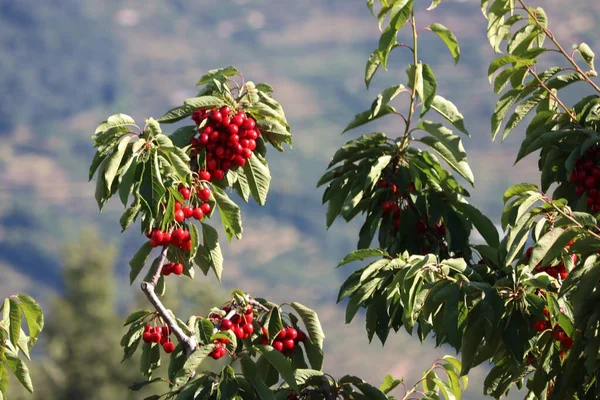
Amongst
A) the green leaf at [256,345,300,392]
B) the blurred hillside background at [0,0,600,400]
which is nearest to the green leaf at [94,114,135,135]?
the green leaf at [256,345,300,392]

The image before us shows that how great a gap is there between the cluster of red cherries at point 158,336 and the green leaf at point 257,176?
0.69 m

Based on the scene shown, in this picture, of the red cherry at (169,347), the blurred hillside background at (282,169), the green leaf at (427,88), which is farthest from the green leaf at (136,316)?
the blurred hillside background at (282,169)

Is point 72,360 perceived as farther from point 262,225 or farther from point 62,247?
point 262,225

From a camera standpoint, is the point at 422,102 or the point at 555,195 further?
the point at 555,195

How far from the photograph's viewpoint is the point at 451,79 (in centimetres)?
18100

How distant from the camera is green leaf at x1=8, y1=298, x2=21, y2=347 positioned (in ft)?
10.6

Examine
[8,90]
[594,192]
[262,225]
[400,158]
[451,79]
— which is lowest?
[594,192]

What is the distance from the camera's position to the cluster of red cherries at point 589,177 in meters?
3.68

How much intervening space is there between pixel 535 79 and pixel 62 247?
42.0 m

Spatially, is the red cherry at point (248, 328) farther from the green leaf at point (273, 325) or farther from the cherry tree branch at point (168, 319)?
the cherry tree branch at point (168, 319)

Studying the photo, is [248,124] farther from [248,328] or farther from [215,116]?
[248,328]

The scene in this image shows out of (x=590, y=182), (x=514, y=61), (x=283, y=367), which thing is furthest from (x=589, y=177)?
(x=283, y=367)

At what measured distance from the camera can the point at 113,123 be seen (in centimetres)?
335

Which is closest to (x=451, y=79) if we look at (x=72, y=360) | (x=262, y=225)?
(x=262, y=225)
